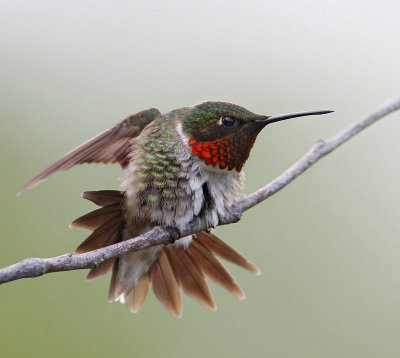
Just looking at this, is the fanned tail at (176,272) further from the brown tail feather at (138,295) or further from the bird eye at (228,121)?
the bird eye at (228,121)

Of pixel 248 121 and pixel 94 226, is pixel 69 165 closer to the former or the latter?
pixel 94 226

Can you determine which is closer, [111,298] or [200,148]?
[200,148]

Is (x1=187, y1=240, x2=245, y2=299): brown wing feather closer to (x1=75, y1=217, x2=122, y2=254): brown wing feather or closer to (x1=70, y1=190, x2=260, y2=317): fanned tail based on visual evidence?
(x1=70, y1=190, x2=260, y2=317): fanned tail

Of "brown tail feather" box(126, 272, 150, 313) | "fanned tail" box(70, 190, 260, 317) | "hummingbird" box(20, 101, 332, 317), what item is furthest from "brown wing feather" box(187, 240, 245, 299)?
"brown tail feather" box(126, 272, 150, 313)

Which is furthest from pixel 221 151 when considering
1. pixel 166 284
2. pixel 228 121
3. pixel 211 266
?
pixel 166 284

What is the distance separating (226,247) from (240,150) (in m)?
0.74

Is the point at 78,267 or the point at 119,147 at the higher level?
the point at 119,147

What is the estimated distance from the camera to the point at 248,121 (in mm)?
2592

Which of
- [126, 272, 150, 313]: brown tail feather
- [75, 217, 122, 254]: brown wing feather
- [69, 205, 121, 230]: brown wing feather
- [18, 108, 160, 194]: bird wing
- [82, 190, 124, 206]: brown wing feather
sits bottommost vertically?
[126, 272, 150, 313]: brown tail feather

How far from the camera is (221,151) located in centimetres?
258

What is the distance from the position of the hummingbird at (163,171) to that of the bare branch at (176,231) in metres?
0.08

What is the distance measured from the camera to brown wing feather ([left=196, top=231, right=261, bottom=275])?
308 centimetres

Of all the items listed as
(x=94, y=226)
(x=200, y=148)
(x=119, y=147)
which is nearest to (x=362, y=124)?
(x=200, y=148)

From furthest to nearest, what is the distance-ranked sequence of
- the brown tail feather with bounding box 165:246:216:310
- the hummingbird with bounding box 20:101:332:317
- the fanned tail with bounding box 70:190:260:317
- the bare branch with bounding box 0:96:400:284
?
the brown tail feather with bounding box 165:246:216:310 < the fanned tail with bounding box 70:190:260:317 < the hummingbird with bounding box 20:101:332:317 < the bare branch with bounding box 0:96:400:284
